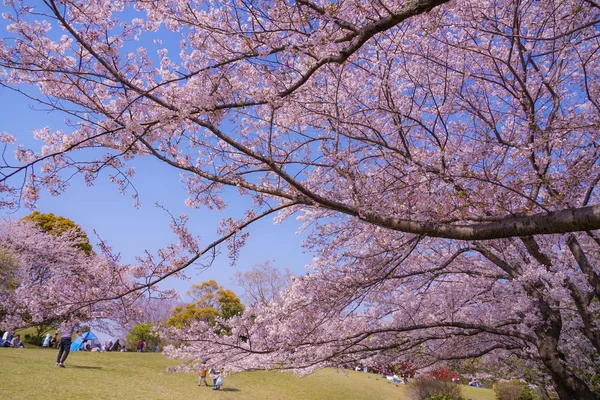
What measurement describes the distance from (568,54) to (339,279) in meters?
4.57

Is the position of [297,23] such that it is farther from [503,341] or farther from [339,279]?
[503,341]

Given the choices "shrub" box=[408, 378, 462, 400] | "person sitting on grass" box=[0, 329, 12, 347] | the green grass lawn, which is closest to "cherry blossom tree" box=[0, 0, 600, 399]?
the green grass lawn

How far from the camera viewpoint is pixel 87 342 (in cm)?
1984

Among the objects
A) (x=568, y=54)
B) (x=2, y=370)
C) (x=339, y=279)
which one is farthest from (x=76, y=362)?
(x=568, y=54)

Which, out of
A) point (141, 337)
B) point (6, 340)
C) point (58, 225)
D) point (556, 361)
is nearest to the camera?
point (556, 361)

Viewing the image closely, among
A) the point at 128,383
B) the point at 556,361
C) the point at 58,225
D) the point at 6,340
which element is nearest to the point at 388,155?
the point at 556,361

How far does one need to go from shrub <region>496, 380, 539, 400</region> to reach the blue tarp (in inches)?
773

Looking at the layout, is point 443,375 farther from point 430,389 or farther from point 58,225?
point 58,225

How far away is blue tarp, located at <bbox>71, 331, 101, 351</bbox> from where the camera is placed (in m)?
19.1

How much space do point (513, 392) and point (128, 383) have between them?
15265 mm

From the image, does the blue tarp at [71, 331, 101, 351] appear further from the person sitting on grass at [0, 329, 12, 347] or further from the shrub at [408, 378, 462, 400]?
the shrub at [408, 378, 462, 400]

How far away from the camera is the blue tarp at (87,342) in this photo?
19078 millimetres

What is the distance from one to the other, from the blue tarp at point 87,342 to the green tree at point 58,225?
574cm

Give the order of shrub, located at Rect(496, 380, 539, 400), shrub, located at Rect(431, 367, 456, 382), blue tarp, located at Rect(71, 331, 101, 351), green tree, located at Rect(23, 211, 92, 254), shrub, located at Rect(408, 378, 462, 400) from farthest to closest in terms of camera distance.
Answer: green tree, located at Rect(23, 211, 92, 254)
blue tarp, located at Rect(71, 331, 101, 351)
shrub, located at Rect(431, 367, 456, 382)
shrub, located at Rect(496, 380, 539, 400)
shrub, located at Rect(408, 378, 462, 400)
